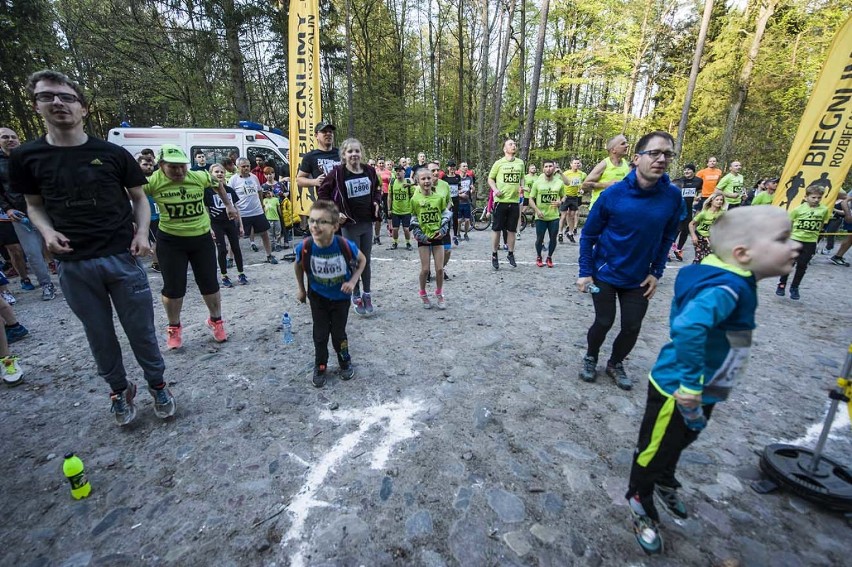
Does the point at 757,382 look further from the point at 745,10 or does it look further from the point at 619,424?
the point at 745,10

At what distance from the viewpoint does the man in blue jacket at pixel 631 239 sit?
2.91 meters

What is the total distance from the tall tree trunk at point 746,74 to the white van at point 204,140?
21835mm

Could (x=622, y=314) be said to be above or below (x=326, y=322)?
above

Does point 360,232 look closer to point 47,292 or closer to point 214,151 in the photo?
point 47,292

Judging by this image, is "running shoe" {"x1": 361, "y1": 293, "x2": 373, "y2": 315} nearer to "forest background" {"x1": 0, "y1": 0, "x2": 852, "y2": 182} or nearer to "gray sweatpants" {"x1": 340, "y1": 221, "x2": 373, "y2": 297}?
"gray sweatpants" {"x1": 340, "y1": 221, "x2": 373, "y2": 297}

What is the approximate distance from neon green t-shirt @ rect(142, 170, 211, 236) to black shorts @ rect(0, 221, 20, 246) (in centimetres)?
452

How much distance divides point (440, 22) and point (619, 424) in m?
32.5

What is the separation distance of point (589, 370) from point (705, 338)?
205 centimetres

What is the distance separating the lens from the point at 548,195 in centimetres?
778

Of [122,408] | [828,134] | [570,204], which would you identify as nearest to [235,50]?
[570,204]

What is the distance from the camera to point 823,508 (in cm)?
220

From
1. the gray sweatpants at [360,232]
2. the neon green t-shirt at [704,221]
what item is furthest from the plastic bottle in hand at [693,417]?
the neon green t-shirt at [704,221]

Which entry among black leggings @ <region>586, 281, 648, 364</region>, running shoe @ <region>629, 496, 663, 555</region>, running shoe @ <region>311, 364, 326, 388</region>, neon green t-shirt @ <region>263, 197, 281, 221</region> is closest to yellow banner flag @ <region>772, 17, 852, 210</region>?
black leggings @ <region>586, 281, 648, 364</region>

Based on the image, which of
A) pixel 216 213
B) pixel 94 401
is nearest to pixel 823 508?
pixel 94 401
